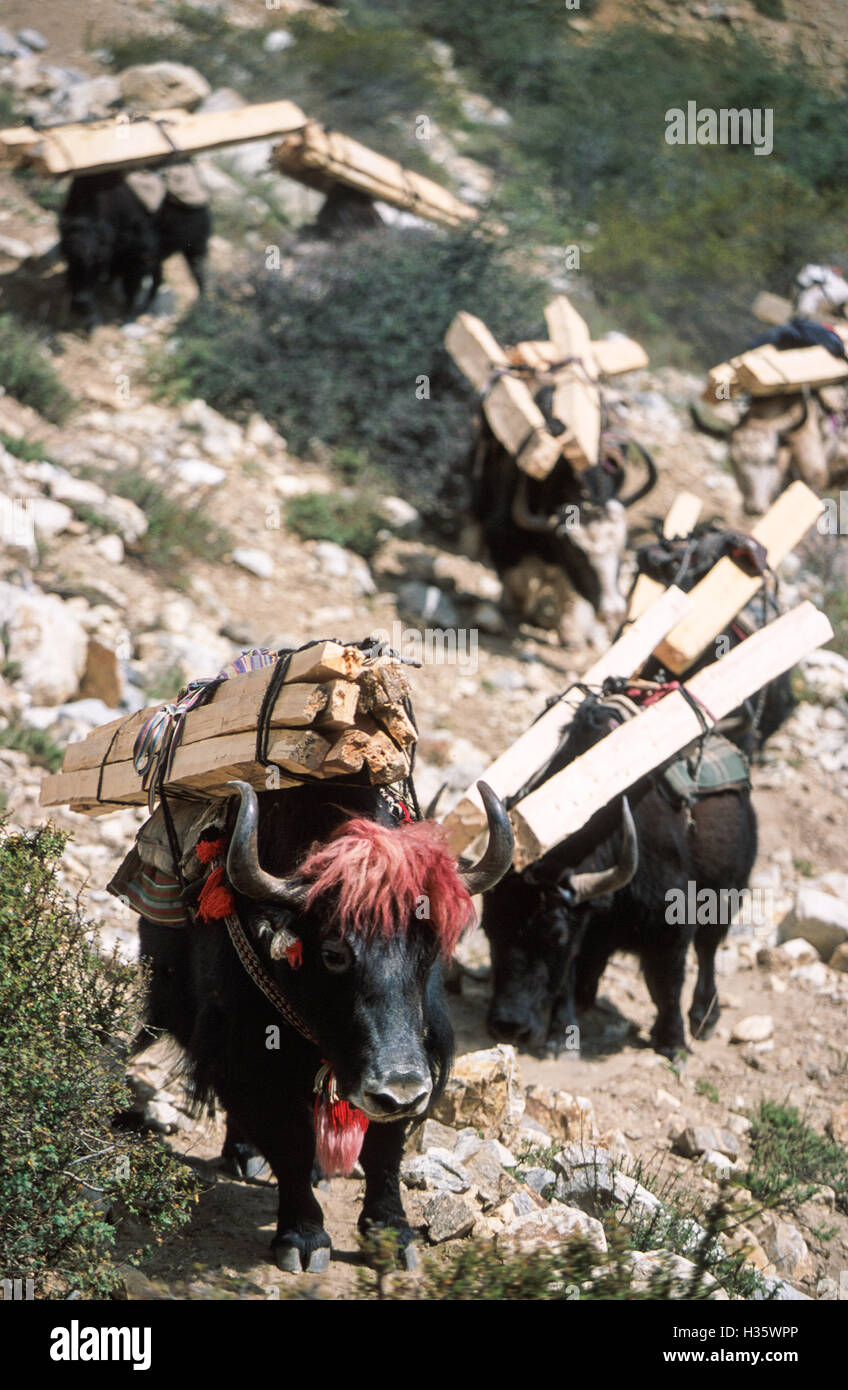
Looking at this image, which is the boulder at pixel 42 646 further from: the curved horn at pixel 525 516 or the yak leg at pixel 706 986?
the curved horn at pixel 525 516

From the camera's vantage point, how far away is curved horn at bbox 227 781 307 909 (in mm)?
3162

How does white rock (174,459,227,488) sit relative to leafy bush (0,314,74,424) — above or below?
below

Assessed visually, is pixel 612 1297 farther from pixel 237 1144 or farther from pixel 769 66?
pixel 769 66

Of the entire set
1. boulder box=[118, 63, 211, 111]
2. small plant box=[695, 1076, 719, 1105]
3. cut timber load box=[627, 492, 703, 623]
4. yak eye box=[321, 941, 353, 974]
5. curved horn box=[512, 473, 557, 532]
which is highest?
boulder box=[118, 63, 211, 111]

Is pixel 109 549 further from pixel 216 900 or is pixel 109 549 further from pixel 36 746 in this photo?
pixel 216 900

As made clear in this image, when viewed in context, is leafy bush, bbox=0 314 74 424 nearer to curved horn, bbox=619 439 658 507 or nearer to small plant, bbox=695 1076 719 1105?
curved horn, bbox=619 439 658 507

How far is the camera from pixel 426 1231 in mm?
3832

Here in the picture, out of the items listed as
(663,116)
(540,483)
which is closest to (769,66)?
(663,116)

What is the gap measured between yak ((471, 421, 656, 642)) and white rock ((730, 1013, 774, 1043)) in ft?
13.5

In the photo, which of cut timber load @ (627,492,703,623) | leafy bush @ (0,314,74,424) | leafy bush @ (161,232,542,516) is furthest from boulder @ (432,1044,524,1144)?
leafy bush @ (161,232,542,516)

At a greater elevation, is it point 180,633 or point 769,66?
point 769,66

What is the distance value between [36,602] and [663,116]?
55.3ft

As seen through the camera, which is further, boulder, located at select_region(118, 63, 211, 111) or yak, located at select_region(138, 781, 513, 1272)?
boulder, located at select_region(118, 63, 211, 111)

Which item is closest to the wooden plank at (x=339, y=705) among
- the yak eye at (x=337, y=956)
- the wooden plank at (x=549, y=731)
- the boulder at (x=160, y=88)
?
the yak eye at (x=337, y=956)
